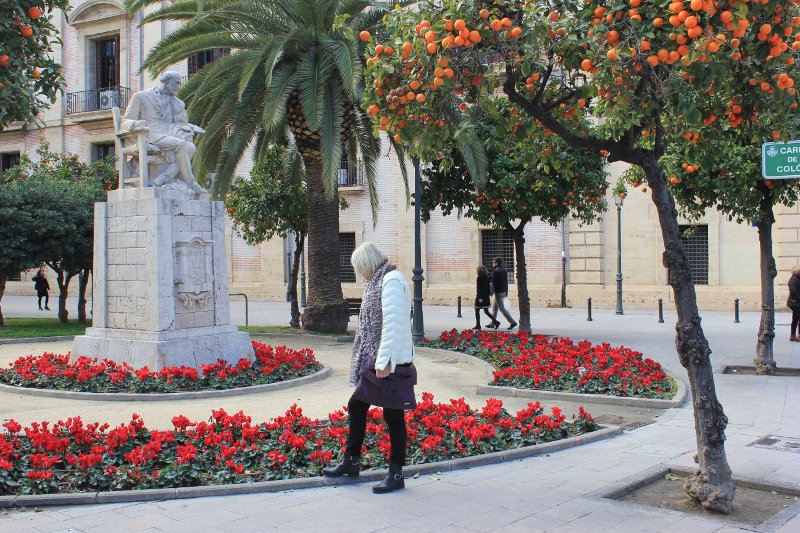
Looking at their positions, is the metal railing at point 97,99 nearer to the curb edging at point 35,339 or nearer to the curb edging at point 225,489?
the curb edging at point 35,339

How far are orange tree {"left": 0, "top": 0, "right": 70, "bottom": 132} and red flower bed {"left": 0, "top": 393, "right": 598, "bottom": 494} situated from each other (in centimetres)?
249

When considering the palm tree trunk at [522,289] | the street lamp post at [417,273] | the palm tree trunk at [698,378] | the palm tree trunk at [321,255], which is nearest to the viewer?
the palm tree trunk at [698,378]

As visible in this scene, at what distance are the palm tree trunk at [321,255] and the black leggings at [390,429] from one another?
36.0ft

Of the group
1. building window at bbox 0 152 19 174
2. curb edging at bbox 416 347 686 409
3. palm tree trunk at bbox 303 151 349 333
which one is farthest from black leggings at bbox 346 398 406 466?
building window at bbox 0 152 19 174

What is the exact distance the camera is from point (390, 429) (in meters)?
5.67

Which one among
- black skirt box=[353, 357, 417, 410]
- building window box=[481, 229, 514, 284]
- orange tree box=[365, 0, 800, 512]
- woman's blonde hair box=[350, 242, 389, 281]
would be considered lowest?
black skirt box=[353, 357, 417, 410]

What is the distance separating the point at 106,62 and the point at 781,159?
107ft

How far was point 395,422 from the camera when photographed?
5.63 metres

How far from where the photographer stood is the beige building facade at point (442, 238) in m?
23.8

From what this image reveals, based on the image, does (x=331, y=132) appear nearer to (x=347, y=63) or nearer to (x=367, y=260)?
(x=347, y=63)

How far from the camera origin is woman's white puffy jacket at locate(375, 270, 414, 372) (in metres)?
5.53

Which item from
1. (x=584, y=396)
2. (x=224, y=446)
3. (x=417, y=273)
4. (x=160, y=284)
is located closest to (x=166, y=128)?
(x=160, y=284)

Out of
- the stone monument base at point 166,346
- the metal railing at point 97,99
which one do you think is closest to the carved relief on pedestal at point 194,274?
the stone monument base at point 166,346

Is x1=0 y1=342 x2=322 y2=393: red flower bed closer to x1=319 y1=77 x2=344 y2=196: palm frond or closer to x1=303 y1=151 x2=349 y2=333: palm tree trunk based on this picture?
x1=319 y1=77 x2=344 y2=196: palm frond
